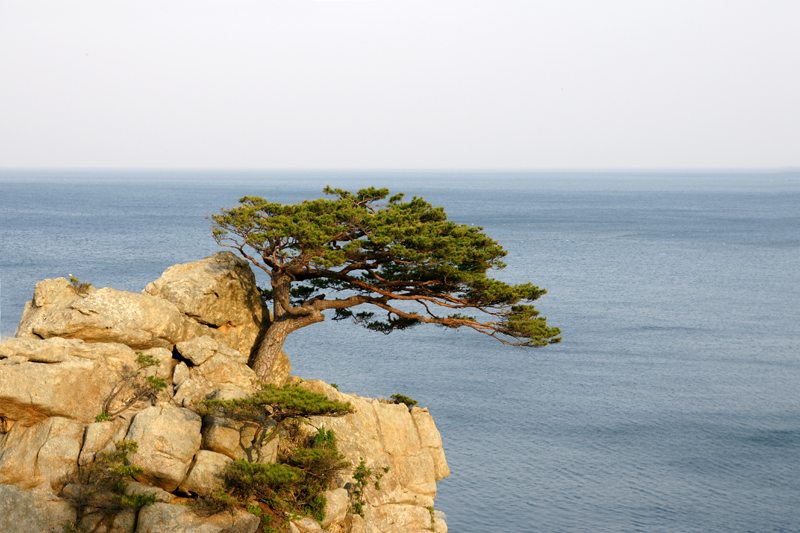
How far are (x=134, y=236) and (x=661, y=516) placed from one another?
10007 centimetres

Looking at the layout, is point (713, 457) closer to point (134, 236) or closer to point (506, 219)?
point (134, 236)

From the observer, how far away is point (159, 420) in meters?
17.1

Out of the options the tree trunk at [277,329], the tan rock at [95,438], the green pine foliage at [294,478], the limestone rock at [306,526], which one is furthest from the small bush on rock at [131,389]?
the limestone rock at [306,526]

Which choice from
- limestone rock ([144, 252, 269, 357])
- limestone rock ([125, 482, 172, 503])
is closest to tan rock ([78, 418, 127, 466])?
limestone rock ([125, 482, 172, 503])

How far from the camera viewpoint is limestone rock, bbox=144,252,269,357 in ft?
72.8

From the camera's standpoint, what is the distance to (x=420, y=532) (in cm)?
2130

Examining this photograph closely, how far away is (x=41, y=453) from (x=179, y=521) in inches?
158

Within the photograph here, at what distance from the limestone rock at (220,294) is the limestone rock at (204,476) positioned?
6302mm

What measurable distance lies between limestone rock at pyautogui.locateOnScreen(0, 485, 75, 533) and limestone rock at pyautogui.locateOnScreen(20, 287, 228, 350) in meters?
4.96

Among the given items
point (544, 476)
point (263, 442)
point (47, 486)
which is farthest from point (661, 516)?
point (47, 486)

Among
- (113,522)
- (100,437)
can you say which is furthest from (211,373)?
(113,522)

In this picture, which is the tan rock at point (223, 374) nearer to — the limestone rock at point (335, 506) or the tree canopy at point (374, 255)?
the tree canopy at point (374, 255)

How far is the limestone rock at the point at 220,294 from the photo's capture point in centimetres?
2219

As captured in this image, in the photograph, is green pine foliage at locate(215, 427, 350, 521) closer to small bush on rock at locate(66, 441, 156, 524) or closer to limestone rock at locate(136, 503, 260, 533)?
limestone rock at locate(136, 503, 260, 533)
